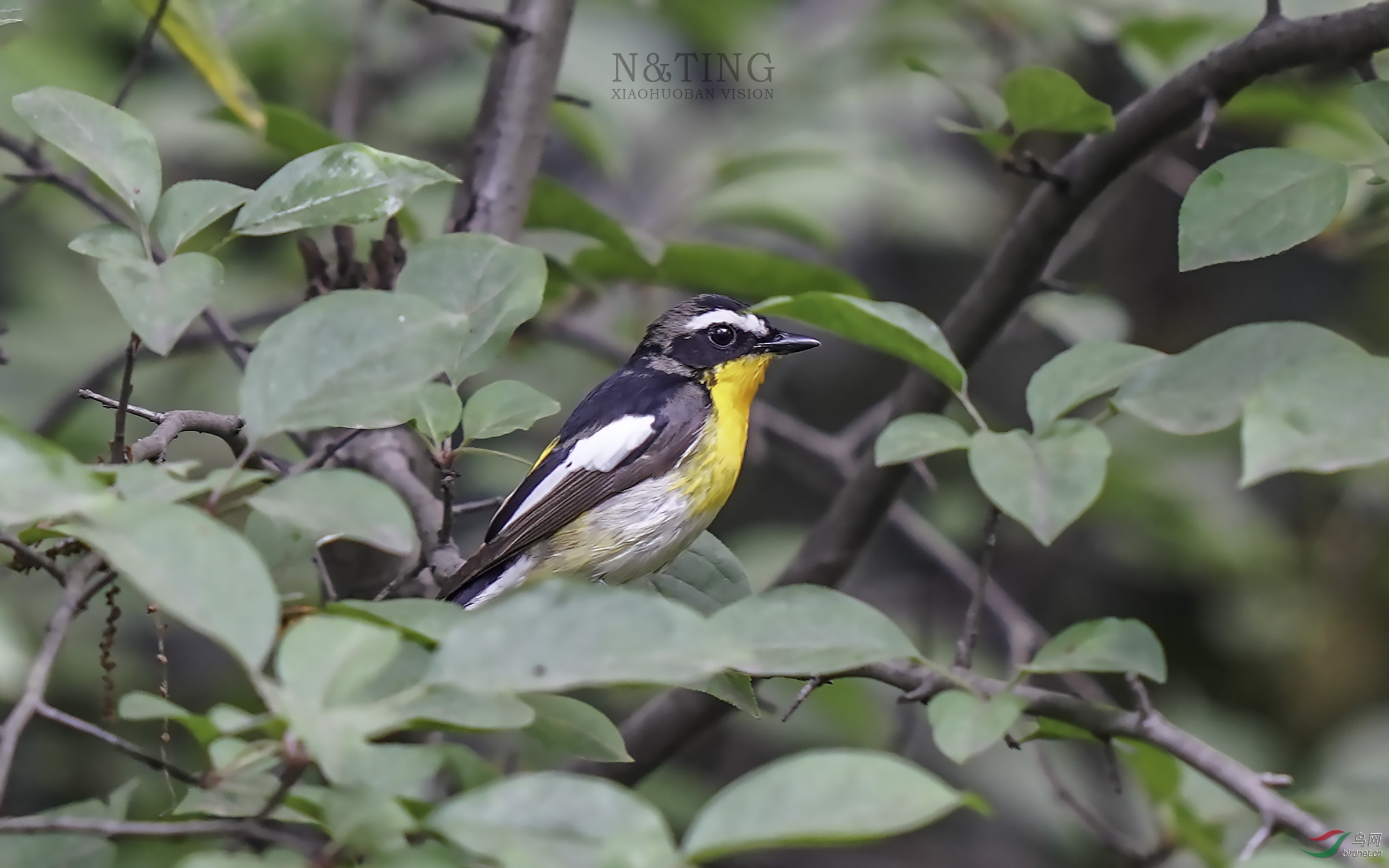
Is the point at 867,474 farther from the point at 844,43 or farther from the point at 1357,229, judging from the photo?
the point at 844,43

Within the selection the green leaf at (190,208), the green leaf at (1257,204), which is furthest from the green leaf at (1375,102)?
the green leaf at (190,208)

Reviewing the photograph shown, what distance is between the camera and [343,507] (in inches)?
45.0

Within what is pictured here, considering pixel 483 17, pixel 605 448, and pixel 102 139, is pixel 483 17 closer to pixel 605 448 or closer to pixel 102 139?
pixel 605 448

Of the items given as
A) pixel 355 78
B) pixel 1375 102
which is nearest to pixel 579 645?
pixel 1375 102

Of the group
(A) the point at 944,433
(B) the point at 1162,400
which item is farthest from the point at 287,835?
(B) the point at 1162,400

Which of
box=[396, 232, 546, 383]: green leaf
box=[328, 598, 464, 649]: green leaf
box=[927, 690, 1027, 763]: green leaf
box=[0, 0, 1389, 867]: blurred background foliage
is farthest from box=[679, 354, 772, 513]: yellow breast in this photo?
box=[328, 598, 464, 649]: green leaf

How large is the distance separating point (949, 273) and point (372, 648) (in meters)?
5.45

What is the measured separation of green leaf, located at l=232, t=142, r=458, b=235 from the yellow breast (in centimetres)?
170

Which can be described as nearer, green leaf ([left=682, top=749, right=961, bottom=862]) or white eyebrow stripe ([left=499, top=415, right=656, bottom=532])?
green leaf ([left=682, top=749, right=961, bottom=862])

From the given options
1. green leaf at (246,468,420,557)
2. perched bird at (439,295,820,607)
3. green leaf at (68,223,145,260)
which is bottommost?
perched bird at (439,295,820,607)

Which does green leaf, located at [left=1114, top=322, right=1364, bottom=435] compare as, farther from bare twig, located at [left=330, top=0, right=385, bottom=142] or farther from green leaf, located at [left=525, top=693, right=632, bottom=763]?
bare twig, located at [left=330, top=0, right=385, bottom=142]

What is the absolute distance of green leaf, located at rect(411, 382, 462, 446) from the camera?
1.63m

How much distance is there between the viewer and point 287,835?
108cm

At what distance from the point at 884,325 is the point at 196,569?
843 mm
